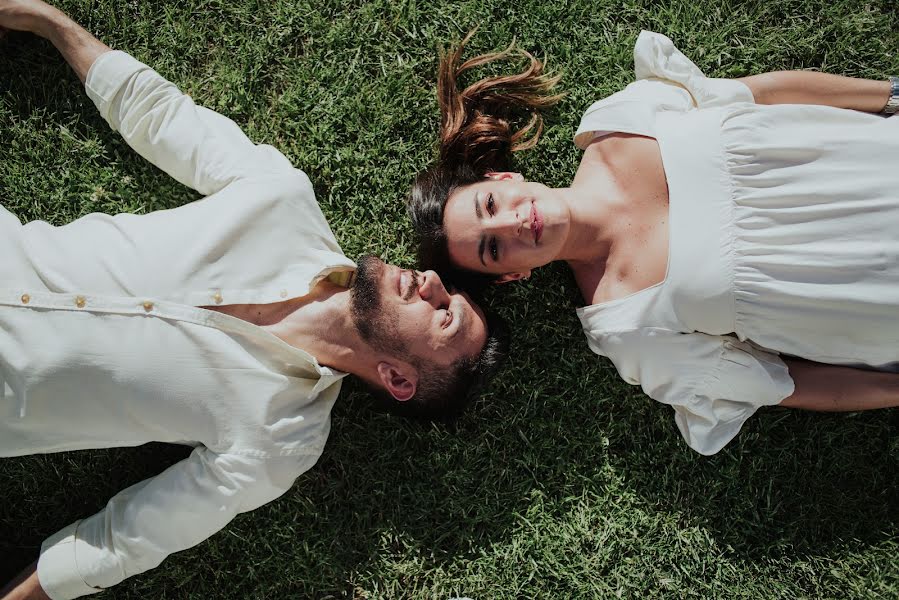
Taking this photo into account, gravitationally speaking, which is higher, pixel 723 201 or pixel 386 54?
pixel 386 54

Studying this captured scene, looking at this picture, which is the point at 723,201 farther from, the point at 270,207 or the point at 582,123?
the point at 270,207

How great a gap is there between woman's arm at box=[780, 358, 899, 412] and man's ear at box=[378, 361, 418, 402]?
6.66 feet

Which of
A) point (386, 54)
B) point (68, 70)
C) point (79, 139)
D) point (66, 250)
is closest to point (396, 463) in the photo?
point (66, 250)

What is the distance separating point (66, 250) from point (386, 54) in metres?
2.11

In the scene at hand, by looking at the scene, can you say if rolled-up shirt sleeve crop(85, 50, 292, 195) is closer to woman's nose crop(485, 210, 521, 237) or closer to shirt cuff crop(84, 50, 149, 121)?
shirt cuff crop(84, 50, 149, 121)

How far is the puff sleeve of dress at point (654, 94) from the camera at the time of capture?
3.37 meters

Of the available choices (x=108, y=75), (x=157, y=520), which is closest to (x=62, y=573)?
(x=157, y=520)

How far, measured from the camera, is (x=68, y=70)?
3.87m

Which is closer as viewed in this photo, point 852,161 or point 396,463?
point 852,161

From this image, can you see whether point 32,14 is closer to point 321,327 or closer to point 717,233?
point 321,327

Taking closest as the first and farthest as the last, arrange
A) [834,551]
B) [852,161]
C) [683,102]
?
1. [852,161]
2. [683,102]
3. [834,551]

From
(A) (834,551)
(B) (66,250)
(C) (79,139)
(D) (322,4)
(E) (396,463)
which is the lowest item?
(A) (834,551)

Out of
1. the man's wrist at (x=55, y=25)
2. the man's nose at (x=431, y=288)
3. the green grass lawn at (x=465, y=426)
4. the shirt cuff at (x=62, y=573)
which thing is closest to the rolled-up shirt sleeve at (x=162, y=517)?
the shirt cuff at (x=62, y=573)

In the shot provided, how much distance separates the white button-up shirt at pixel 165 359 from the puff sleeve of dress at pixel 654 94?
161cm
